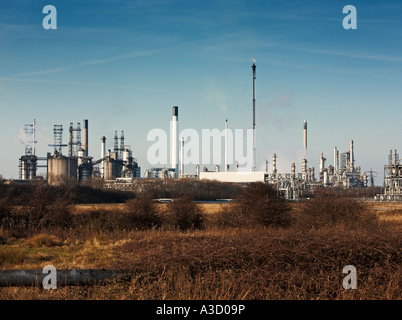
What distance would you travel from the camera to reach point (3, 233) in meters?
23.9

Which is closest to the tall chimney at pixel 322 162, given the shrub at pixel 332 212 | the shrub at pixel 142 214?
the shrub at pixel 142 214

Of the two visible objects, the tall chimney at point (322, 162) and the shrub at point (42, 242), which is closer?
the shrub at point (42, 242)

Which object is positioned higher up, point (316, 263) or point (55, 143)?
point (55, 143)

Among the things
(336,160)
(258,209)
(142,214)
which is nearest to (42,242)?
(142,214)

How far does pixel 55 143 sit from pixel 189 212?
9626 centimetres

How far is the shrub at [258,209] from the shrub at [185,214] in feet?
4.87

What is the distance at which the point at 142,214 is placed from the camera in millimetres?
27875

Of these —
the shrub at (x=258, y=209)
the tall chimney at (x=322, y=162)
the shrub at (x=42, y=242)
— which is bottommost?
the shrub at (x=42, y=242)

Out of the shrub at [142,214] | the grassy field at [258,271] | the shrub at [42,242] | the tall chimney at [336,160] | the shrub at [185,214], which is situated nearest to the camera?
the grassy field at [258,271]

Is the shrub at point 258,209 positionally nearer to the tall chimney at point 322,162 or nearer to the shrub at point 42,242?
the shrub at point 42,242

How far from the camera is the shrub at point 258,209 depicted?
85.4 feet

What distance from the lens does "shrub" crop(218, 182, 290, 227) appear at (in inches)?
1025
